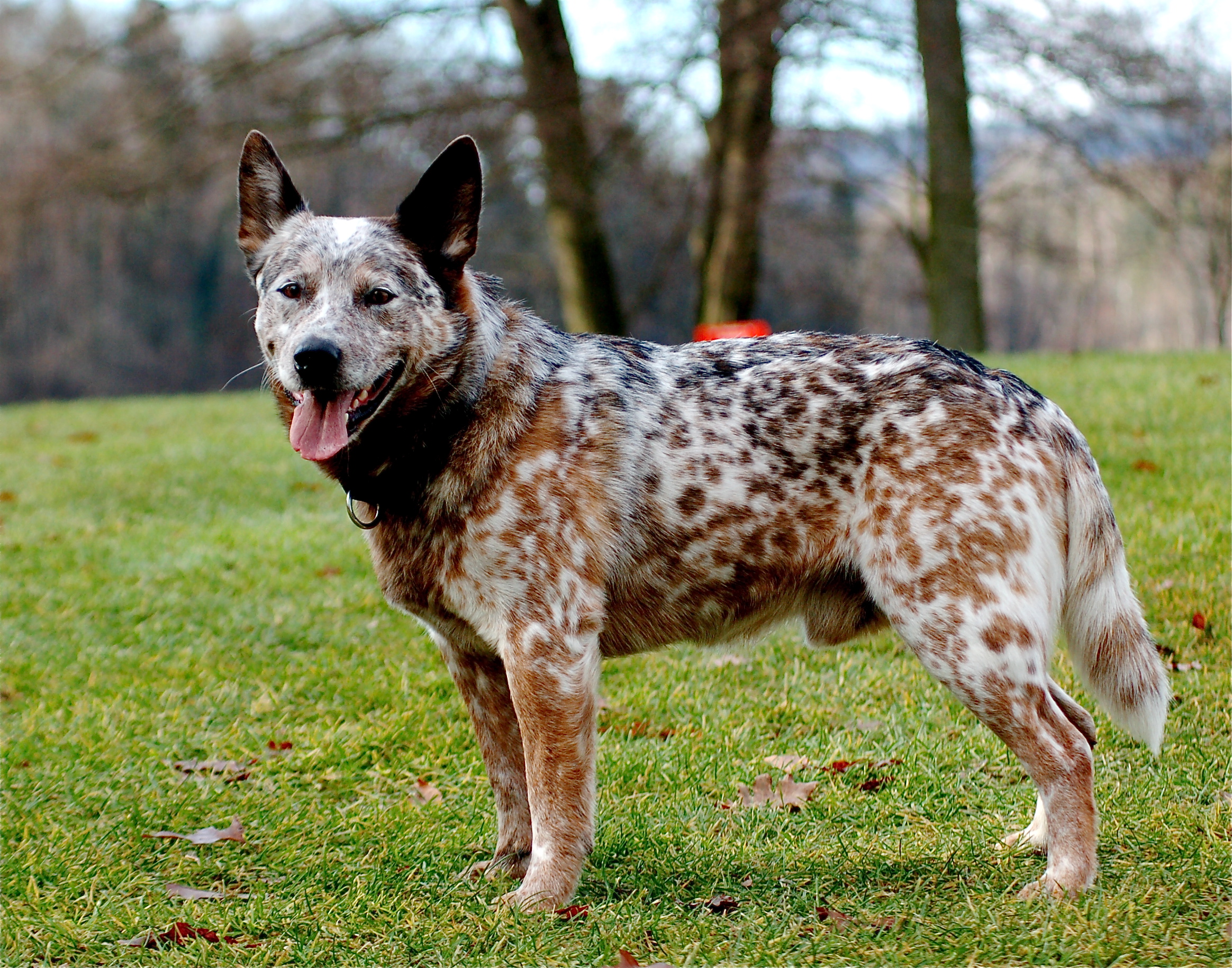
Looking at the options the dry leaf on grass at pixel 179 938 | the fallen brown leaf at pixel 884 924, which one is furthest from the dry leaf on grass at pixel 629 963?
the dry leaf on grass at pixel 179 938

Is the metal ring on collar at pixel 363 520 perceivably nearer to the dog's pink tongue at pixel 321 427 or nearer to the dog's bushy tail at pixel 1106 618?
the dog's pink tongue at pixel 321 427

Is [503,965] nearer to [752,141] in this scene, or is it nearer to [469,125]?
[469,125]

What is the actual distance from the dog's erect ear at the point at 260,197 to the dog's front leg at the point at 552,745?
1.51 meters

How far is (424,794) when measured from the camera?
418 centimetres

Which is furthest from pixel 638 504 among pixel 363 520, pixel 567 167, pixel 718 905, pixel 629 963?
pixel 567 167

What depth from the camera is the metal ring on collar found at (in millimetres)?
3377

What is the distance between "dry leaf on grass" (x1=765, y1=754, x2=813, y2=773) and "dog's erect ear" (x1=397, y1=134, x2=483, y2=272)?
83.9 inches

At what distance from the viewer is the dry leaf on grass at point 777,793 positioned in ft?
12.8

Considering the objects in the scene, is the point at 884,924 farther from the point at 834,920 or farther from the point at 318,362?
the point at 318,362

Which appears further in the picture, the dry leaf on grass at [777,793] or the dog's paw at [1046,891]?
the dry leaf on grass at [777,793]

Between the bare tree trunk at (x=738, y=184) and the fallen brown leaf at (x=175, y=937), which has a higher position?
the bare tree trunk at (x=738, y=184)

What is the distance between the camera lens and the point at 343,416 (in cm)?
318

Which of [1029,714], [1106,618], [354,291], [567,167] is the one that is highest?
[567,167]

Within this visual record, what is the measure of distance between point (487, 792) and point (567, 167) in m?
11.5
